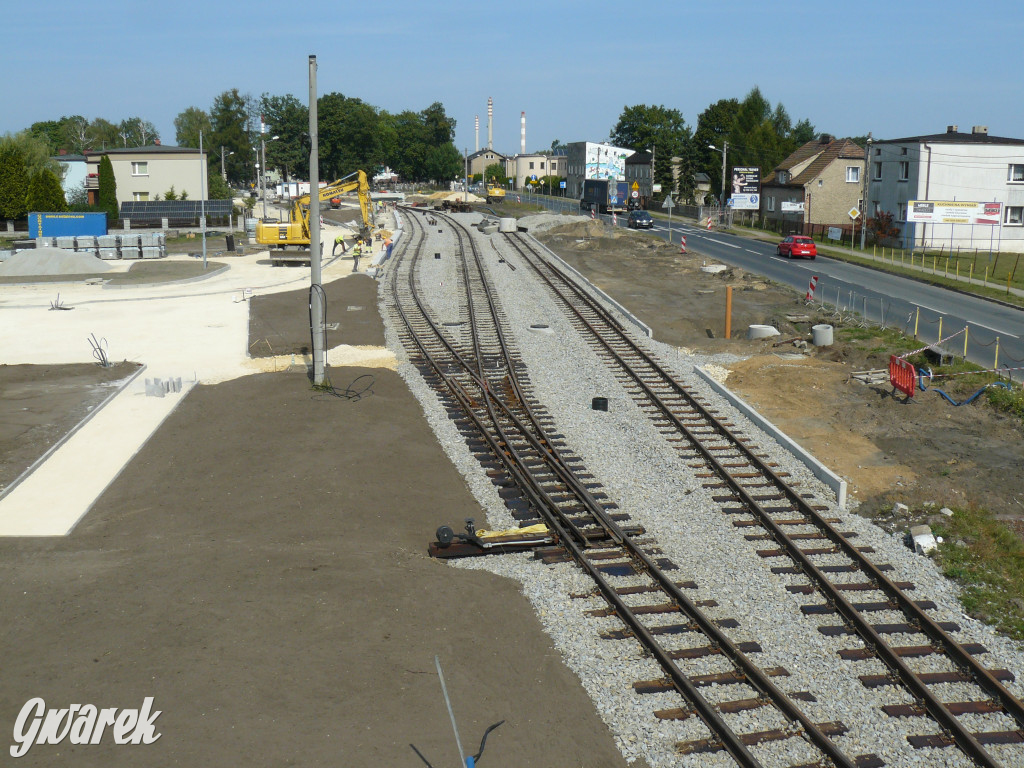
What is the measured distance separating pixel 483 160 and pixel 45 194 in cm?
12486

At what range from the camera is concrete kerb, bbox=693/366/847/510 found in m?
15.0

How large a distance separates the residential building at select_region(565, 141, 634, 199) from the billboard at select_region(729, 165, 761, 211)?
38.6 m

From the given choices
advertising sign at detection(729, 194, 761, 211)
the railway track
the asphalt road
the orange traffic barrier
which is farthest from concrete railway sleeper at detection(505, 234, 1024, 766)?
advertising sign at detection(729, 194, 761, 211)

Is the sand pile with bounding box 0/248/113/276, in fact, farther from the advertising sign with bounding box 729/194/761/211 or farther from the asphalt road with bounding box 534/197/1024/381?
the advertising sign with bounding box 729/194/761/211

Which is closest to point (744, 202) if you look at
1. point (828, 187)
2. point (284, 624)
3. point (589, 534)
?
point (828, 187)

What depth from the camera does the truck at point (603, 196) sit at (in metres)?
84.9

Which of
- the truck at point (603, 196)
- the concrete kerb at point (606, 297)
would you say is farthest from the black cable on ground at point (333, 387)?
the truck at point (603, 196)

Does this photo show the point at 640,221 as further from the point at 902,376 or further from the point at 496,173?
the point at 496,173

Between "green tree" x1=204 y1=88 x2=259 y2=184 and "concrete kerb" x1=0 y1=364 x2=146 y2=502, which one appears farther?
"green tree" x1=204 y1=88 x2=259 y2=184

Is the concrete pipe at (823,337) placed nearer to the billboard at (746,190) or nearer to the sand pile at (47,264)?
the sand pile at (47,264)

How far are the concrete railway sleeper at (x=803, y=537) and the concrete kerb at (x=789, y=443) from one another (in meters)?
0.64

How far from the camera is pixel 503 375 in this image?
23250 mm

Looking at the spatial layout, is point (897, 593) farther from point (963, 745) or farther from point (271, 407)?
point (271, 407)

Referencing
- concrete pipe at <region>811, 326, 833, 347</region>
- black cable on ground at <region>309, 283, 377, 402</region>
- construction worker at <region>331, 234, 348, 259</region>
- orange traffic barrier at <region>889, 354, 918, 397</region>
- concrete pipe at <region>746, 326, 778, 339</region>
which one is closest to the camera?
orange traffic barrier at <region>889, 354, 918, 397</region>
